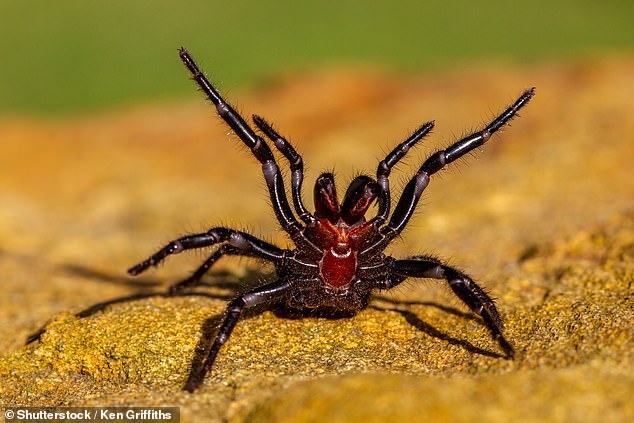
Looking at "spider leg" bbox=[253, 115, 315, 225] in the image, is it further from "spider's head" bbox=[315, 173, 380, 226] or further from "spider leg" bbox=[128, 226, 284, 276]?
"spider leg" bbox=[128, 226, 284, 276]

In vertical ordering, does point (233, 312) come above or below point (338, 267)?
below

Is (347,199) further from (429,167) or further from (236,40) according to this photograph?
(236,40)

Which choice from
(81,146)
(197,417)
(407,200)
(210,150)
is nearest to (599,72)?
(210,150)

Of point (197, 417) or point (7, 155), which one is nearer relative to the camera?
point (197, 417)

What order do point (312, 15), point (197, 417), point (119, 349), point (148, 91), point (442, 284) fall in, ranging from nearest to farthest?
1. point (197, 417)
2. point (119, 349)
3. point (442, 284)
4. point (148, 91)
5. point (312, 15)

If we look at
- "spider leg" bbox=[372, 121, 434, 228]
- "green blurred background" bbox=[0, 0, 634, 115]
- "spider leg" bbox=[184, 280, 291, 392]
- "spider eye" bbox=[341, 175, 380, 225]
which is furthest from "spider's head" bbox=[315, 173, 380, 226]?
"green blurred background" bbox=[0, 0, 634, 115]

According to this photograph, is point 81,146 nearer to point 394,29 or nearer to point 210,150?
point 210,150

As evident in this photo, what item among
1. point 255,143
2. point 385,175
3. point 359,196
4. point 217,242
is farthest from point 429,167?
point 217,242
